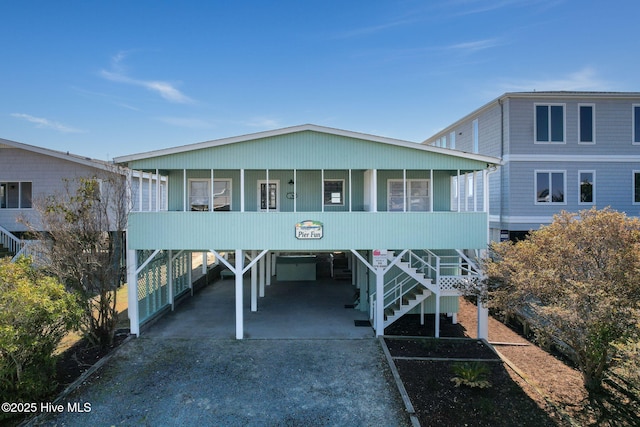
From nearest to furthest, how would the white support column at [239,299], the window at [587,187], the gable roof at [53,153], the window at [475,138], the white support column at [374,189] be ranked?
the white support column at [239,299]
the white support column at [374,189]
the window at [587,187]
the gable roof at [53,153]
the window at [475,138]

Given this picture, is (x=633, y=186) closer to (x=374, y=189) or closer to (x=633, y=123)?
(x=633, y=123)

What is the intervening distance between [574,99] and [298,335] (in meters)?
15.3

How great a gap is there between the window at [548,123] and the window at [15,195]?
2343 centimetres

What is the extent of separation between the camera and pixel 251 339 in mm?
10633

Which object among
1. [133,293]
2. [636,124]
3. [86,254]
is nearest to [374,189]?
[133,293]

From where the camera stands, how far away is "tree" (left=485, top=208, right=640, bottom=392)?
6.38 metres

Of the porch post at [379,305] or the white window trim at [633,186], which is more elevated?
the white window trim at [633,186]

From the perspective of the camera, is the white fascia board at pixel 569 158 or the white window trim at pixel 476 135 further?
the white window trim at pixel 476 135

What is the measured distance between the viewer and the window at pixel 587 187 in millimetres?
14945

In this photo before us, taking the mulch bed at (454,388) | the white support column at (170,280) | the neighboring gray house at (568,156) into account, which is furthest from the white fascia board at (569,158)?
the white support column at (170,280)

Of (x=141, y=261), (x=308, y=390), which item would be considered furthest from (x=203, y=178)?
(x=308, y=390)

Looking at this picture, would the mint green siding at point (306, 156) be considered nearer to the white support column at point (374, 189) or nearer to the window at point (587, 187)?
the white support column at point (374, 189)

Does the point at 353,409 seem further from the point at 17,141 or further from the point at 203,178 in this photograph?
the point at 17,141

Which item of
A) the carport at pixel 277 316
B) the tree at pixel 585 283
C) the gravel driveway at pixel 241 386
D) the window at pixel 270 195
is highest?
the window at pixel 270 195
